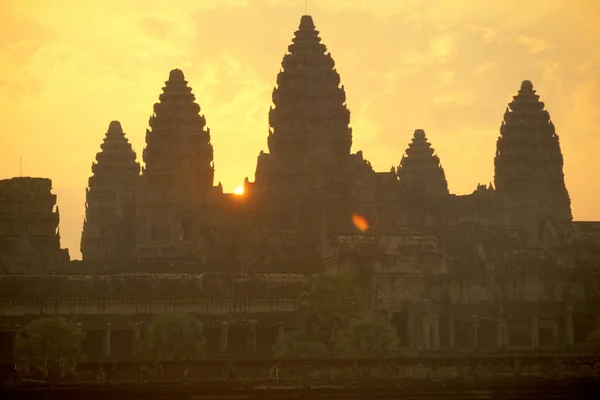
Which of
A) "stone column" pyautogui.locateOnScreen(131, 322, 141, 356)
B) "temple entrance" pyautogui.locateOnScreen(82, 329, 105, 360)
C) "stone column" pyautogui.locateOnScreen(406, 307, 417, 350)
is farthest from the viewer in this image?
"temple entrance" pyautogui.locateOnScreen(82, 329, 105, 360)

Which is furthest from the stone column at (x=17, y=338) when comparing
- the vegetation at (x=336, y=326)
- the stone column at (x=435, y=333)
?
the stone column at (x=435, y=333)

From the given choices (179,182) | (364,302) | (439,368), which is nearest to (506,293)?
(364,302)

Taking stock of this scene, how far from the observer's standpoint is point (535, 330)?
103 meters

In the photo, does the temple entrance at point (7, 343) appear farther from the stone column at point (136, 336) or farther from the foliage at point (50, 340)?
the stone column at point (136, 336)

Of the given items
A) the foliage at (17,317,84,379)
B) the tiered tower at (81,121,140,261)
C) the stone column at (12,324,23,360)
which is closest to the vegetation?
the foliage at (17,317,84,379)

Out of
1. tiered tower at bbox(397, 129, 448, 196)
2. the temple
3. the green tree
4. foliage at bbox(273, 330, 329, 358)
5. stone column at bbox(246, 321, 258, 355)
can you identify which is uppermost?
tiered tower at bbox(397, 129, 448, 196)

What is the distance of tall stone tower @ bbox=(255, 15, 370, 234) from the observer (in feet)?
410

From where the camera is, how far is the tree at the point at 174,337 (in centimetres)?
8756

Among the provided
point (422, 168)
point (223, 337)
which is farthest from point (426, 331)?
point (422, 168)

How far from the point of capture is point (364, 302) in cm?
9325

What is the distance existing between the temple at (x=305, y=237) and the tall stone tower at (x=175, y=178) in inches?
4.3

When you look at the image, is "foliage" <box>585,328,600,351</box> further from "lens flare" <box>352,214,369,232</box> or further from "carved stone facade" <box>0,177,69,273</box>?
"carved stone facade" <box>0,177,69,273</box>

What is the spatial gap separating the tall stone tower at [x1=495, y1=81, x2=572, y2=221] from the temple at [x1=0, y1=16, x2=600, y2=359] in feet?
0.48

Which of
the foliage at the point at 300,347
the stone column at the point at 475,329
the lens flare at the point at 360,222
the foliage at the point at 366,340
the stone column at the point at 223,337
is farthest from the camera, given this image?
the lens flare at the point at 360,222
